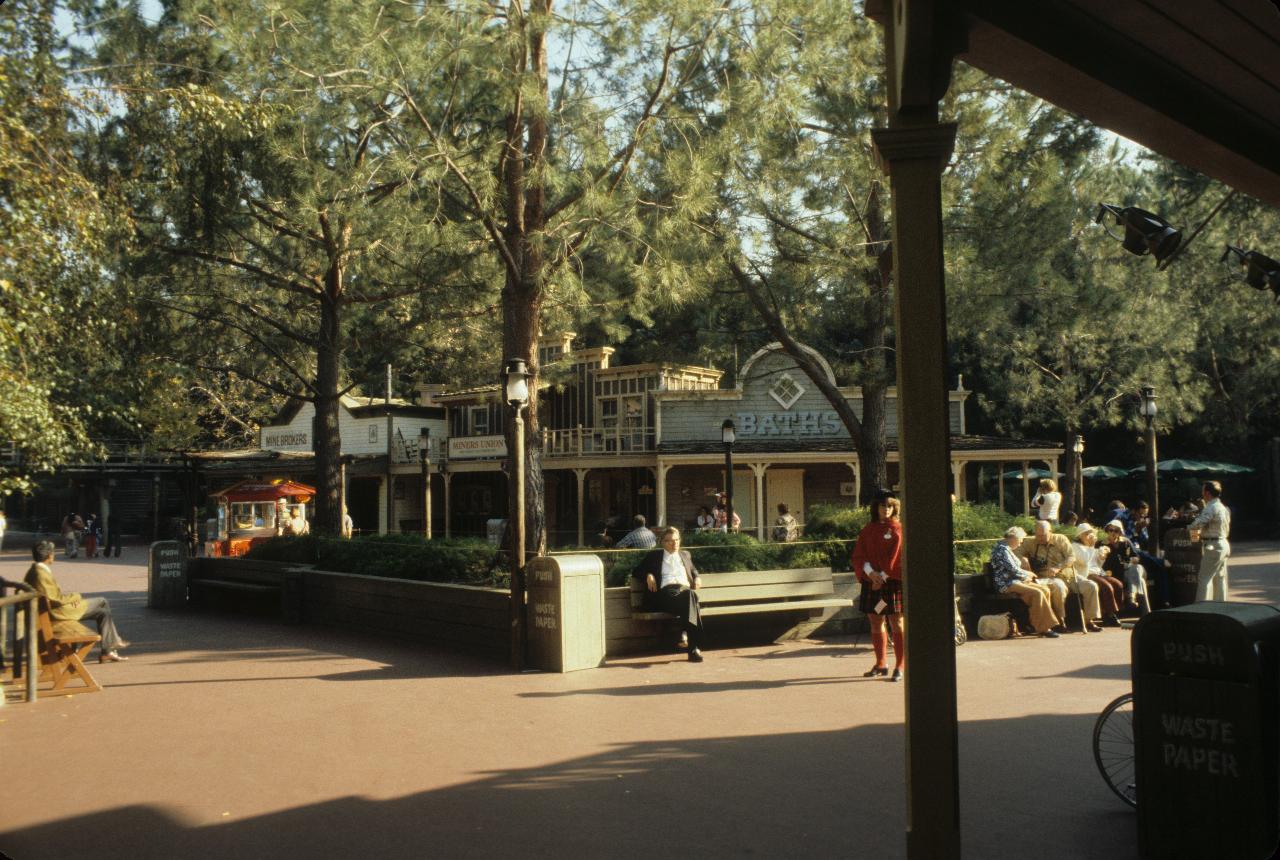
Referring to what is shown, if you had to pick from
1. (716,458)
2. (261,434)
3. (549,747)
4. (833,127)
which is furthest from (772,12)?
(261,434)

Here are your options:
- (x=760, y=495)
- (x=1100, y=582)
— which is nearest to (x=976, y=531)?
(x=1100, y=582)

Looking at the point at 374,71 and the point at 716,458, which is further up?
the point at 374,71

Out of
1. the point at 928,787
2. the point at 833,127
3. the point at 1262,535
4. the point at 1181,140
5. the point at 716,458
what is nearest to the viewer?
the point at 928,787

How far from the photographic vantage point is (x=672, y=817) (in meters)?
5.69

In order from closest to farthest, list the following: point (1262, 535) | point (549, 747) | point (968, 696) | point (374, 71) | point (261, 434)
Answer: point (549, 747) < point (968, 696) < point (374, 71) < point (1262, 535) < point (261, 434)

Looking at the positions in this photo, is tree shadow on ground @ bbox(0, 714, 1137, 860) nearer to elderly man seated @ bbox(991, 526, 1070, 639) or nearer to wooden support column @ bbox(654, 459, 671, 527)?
elderly man seated @ bbox(991, 526, 1070, 639)

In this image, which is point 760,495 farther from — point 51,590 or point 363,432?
point 51,590

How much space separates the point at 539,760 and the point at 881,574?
13.9 ft

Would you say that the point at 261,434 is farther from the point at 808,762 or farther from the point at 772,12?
the point at 808,762

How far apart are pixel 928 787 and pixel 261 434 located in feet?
134

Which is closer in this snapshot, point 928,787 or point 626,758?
point 928,787

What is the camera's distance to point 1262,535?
Result: 35.0m

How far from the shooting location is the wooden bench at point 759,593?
11.6 meters

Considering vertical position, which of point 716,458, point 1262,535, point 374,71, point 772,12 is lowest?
point 1262,535
